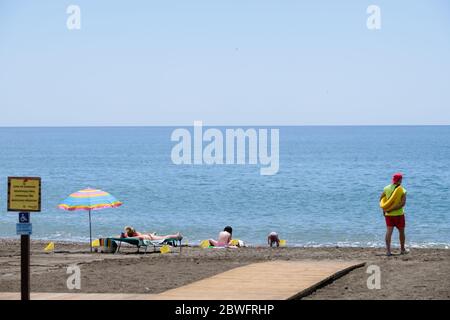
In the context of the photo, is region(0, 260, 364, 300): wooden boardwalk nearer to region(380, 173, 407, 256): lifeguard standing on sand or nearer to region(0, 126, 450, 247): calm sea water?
region(380, 173, 407, 256): lifeguard standing on sand

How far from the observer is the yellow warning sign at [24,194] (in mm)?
10234

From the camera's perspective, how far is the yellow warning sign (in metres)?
10.2

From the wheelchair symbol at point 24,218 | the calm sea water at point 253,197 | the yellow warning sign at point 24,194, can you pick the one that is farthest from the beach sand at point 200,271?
the calm sea water at point 253,197

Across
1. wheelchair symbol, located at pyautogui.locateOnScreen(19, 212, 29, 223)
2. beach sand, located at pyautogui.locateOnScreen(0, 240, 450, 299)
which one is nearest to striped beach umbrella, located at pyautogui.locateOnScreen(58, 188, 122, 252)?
beach sand, located at pyautogui.locateOnScreen(0, 240, 450, 299)

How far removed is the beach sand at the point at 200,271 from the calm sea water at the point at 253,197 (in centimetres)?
1316

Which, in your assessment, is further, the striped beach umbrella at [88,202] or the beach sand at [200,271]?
the striped beach umbrella at [88,202]

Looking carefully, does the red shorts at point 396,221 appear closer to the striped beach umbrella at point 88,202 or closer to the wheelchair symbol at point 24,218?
the striped beach umbrella at point 88,202

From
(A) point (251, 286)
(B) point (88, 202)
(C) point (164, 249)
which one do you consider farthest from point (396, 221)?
(B) point (88, 202)

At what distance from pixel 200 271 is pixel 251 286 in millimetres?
2673

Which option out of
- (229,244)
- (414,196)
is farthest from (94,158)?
(229,244)

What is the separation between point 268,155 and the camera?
5037 inches
